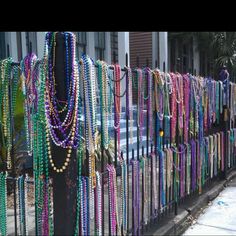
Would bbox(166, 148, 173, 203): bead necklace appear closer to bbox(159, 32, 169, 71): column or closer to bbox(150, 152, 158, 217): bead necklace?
bbox(150, 152, 158, 217): bead necklace

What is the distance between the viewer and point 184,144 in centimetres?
450

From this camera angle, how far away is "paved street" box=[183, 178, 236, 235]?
419cm

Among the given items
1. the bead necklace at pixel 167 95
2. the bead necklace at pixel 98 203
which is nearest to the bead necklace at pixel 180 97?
the bead necklace at pixel 167 95

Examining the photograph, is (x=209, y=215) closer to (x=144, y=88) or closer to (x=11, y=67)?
(x=144, y=88)

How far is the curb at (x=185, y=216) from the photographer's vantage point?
3852 mm

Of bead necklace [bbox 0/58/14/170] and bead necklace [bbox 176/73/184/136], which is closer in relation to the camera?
bead necklace [bbox 0/58/14/170]

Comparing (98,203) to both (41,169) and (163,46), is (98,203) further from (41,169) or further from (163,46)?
(163,46)

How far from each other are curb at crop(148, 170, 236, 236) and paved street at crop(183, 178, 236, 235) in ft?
0.24

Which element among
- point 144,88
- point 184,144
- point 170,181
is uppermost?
point 144,88

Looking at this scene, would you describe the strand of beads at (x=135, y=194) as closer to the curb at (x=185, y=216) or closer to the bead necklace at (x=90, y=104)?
the curb at (x=185, y=216)

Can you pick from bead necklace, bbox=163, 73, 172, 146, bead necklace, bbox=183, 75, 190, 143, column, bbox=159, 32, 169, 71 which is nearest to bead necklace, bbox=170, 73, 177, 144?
bead necklace, bbox=163, 73, 172, 146

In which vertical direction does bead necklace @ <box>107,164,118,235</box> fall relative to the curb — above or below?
above
